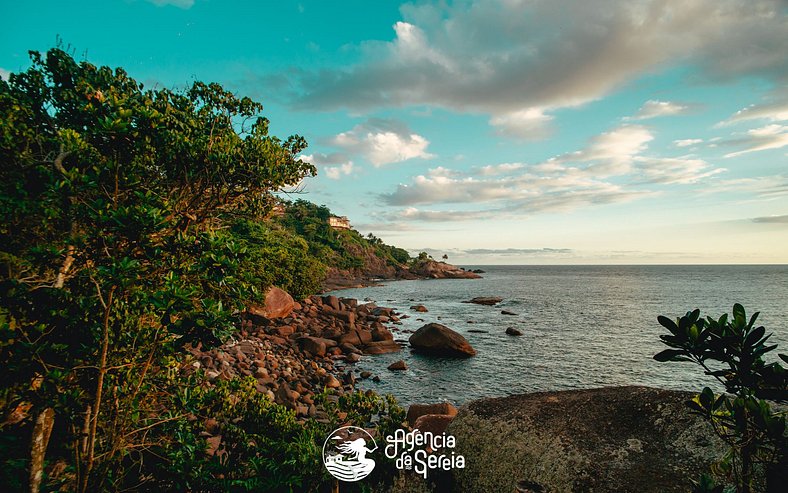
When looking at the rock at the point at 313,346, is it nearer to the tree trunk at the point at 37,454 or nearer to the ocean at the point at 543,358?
the ocean at the point at 543,358

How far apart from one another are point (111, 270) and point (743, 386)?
5841 millimetres

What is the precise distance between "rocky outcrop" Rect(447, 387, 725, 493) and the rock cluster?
8688 mm

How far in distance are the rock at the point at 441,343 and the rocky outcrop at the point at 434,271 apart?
325ft

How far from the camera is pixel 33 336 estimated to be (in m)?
4.49

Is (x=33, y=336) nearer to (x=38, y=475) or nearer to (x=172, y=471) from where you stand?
(x=38, y=475)

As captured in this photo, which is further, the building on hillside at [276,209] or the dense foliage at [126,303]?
the building on hillside at [276,209]

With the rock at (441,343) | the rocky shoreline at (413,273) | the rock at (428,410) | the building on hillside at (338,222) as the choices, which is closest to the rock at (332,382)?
the rock at (428,410)

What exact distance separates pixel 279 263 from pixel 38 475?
29196 mm

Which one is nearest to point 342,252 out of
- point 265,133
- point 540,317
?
point 540,317

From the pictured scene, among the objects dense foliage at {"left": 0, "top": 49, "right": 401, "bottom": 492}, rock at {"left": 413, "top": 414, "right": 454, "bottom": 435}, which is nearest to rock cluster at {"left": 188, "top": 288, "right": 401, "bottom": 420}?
rock at {"left": 413, "top": 414, "right": 454, "bottom": 435}

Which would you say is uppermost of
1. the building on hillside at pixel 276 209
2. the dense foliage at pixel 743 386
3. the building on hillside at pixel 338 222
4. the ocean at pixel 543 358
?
the building on hillside at pixel 338 222

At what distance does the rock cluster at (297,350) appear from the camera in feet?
53.0

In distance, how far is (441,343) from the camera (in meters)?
26.0

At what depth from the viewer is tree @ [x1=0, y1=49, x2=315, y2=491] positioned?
13.4ft
